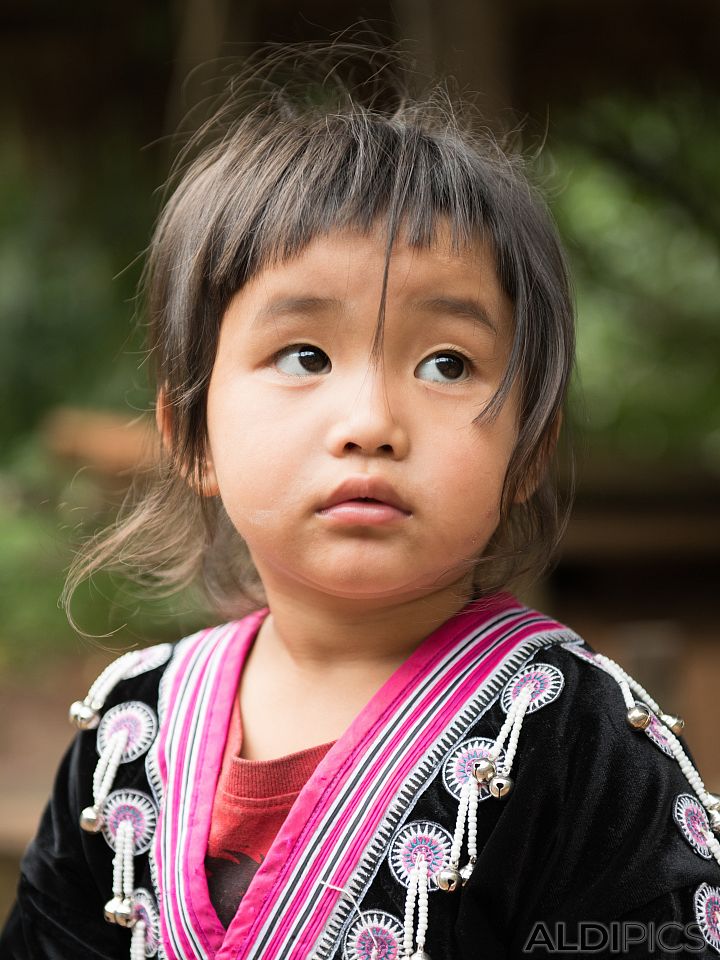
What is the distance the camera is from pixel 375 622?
46.1 inches

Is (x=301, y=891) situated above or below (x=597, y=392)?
below

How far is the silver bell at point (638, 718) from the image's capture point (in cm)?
108

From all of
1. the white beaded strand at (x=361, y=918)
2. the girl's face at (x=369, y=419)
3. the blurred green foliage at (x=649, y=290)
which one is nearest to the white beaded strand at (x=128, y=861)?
the white beaded strand at (x=361, y=918)

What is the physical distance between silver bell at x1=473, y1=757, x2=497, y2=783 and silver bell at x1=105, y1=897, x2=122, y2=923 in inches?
15.8

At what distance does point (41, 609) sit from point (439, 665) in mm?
3463

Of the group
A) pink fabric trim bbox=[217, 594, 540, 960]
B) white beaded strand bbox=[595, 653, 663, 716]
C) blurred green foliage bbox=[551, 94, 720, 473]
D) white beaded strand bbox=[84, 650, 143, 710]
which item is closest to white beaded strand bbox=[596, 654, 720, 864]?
white beaded strand bbox=[595, 653, 663, 716]

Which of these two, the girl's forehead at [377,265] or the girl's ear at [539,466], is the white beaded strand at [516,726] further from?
the girl's forehead at [377,265]

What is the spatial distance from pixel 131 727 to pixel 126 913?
0.63ft

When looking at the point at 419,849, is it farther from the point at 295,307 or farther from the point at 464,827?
the point at 295,307

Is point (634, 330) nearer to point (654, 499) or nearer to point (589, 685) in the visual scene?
point (654, 499)

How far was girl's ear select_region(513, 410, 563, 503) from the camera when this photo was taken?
3.83ft

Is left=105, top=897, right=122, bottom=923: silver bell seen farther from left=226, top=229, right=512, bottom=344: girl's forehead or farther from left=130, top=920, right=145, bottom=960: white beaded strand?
left=226, top=229, right=512, bottom=344: girl's forehead

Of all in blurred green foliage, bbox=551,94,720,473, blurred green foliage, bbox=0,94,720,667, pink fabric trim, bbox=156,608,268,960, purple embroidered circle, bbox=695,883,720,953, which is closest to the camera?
purple embroidered circle, bbox=695,883,720,953

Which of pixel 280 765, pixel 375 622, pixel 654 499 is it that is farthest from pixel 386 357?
pixel 654 499
